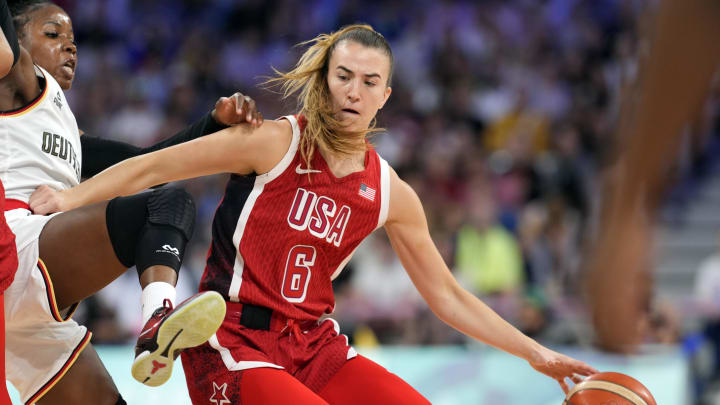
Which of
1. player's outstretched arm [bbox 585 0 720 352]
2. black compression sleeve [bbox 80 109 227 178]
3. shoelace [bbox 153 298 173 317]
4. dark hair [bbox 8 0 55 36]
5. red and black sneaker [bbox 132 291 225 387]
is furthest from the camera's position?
black compression sleeve [bbox 80 109 227 178]

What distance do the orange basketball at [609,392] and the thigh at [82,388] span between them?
168 centimetres

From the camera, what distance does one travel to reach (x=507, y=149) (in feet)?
33.8

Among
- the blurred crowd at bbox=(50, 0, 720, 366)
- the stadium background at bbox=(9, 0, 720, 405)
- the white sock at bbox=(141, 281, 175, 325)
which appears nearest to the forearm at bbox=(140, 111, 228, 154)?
the white sock at bbox=(141, 281, 175, 325)

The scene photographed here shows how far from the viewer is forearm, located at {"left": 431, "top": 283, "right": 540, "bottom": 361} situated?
3.33 metres

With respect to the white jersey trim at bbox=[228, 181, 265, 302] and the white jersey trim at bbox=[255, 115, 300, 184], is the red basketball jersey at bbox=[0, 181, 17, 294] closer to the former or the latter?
the white jersey trim at bbox=[228, 181, 265, 302]

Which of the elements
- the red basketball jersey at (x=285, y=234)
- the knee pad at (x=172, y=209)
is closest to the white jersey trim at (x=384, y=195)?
the red basketball jersey at (x=285, y=234)

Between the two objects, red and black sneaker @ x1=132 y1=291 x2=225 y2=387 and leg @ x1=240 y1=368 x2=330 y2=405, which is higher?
→ red and black sneaker @ x1=132 y1=291 x2=225 y2=387

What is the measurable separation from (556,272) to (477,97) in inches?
127

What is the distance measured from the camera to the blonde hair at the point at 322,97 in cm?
301

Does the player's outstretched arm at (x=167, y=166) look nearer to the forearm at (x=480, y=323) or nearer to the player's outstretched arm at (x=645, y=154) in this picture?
the forearm at (x=480, y=323)

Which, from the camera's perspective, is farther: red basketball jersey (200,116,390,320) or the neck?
the neck

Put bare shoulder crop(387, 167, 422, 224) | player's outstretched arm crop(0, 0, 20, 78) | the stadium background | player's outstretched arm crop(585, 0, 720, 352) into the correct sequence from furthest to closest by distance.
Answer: the stadium background
bare shoulder crop(387, 167, 422, 224)
player's outstretched arm crop(0, 0, 20, 78)
player's outstretched arm crop(585, 0, 720, 352)

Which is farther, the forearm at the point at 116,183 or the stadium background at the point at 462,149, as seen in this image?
the stadium background at the point at 462,149

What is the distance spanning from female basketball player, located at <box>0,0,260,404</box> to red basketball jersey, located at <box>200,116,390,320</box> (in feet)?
0.53
